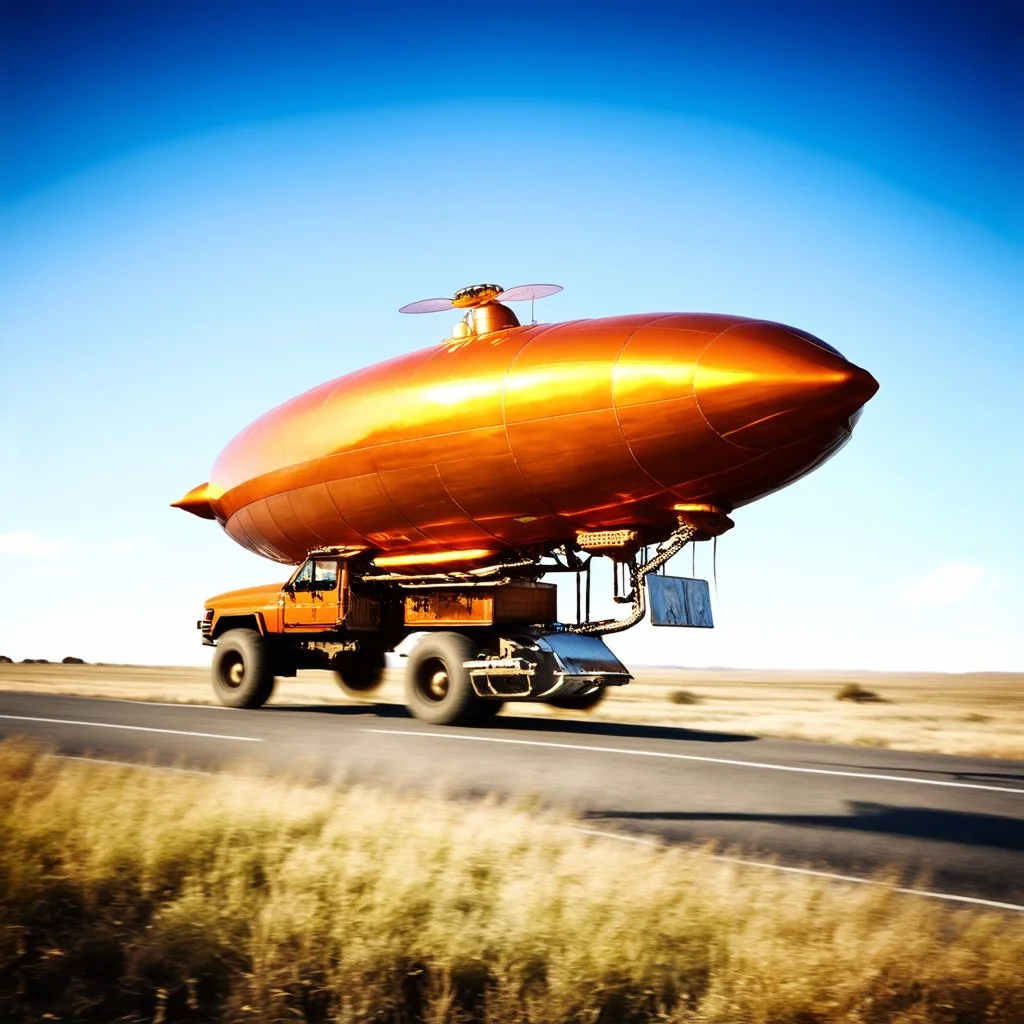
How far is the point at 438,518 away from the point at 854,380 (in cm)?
603

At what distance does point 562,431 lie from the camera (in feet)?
40.2

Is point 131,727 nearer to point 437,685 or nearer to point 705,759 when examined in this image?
point 437,685

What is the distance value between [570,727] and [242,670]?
6.43 metres

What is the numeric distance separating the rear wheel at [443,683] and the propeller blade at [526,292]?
517 cm

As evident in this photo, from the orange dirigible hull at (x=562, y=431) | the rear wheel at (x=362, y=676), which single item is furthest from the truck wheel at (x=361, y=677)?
the orange dirigible hull at (x=562, y=431)

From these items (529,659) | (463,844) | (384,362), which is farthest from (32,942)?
(384,362)

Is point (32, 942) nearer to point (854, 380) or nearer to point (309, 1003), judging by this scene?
point (309, 1003)

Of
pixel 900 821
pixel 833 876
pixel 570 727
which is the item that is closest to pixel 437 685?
pixel 570 727

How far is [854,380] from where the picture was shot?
11.4 m

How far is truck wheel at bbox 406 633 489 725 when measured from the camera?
1352 cm

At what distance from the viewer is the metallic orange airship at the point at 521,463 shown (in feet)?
38.1

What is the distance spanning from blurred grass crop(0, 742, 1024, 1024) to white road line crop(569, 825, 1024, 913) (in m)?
0.15

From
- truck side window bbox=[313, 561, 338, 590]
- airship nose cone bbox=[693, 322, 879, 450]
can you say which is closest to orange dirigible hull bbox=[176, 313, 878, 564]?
airship nose cone bbox=[693, 322, 879, 450]

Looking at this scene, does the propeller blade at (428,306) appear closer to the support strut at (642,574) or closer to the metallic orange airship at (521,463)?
the metallic orange airship at (521,463)
